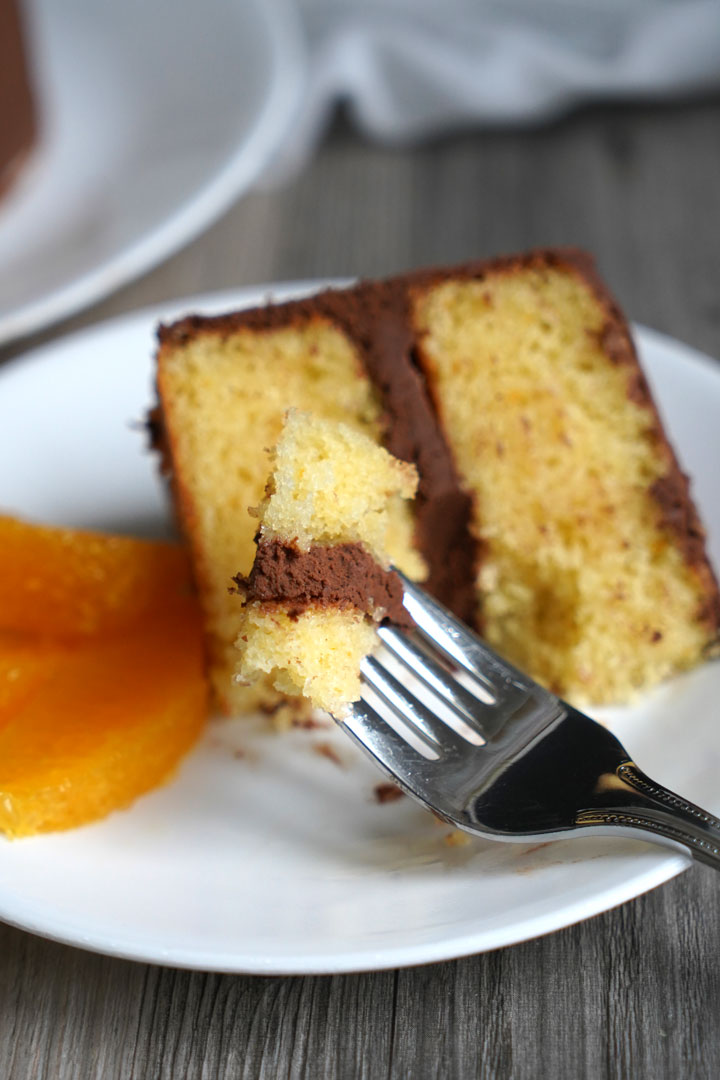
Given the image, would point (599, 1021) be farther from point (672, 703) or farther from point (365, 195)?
point (365, 195)

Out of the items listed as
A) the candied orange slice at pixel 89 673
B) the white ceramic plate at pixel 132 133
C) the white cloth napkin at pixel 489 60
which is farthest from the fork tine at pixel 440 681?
the white cloth napkin at pixel 489 60

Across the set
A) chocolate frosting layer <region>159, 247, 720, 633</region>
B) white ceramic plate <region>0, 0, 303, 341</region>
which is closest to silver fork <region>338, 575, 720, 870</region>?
chocolate frosting layer <region>159, 247, 720, 633</region>

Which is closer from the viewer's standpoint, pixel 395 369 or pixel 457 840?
pixel 457 840

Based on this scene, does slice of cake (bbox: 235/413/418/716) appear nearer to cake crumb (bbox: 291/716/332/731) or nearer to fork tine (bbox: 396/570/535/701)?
fork tine (bbox: 396/570/535/701)

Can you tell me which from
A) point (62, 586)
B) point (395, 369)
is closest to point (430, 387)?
point (395, 369)

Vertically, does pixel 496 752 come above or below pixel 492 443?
below

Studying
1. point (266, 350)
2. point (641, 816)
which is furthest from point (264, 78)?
point (641, 816)

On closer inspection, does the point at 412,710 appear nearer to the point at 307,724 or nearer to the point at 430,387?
the point at 307,724
